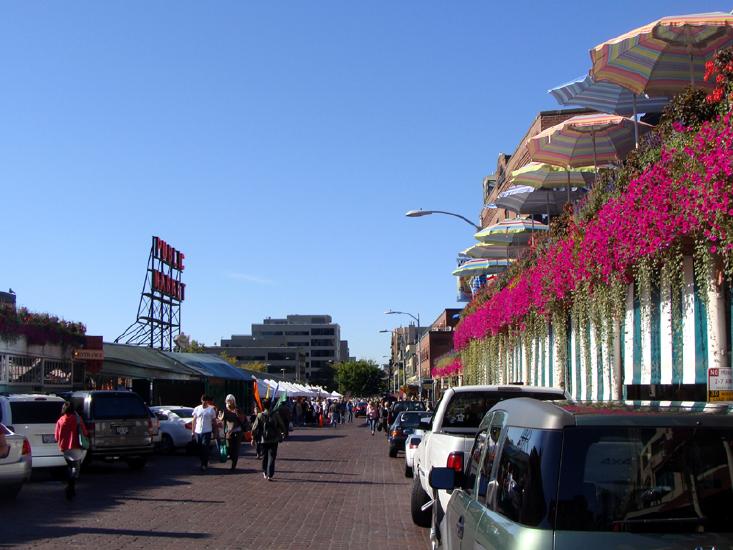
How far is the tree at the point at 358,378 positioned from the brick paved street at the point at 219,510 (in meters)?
127

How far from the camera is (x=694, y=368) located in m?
12.6

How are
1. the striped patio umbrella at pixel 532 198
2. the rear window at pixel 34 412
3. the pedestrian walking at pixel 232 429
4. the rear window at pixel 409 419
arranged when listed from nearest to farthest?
the rear window at pixel 34 412 < the pedestrian walking at pixel 232 429 < the striped patio umbrella at pixel 532 198 < the rear window at pixel 409 419

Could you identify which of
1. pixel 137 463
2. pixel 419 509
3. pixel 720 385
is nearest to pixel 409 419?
pixel 137 463

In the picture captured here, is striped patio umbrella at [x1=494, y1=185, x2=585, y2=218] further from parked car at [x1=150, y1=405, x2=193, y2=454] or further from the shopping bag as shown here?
parked car at [x1=150, y1=405, x2=193, y2=454]

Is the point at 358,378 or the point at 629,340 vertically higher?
the point at 358,378

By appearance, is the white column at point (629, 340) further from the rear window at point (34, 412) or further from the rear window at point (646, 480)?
the rear window at point (34, 412)

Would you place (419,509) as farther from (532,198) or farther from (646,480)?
(532,198)

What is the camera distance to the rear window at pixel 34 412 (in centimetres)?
1870

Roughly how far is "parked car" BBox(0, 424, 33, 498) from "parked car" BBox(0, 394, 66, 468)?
10.8 ft

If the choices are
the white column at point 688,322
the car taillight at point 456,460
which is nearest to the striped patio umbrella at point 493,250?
the white column at point 688,322

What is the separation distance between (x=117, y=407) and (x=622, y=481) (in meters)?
19.2

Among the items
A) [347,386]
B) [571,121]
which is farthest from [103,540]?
[347,386]

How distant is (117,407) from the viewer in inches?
856

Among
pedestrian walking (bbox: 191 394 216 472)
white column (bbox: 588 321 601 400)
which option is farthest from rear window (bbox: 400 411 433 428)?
white column (bbox: 588 321 601 400)
